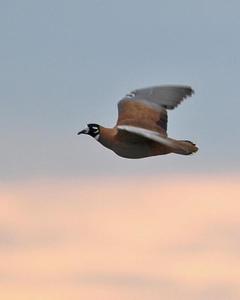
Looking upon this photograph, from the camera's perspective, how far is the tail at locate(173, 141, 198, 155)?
34094 mm

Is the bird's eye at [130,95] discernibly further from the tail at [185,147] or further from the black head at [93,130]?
the tail at [185,147]

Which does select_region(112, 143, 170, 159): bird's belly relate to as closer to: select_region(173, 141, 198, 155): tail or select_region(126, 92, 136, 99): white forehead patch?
select_region(173, 141, 198, 155): tail

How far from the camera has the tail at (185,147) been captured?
34094 mm

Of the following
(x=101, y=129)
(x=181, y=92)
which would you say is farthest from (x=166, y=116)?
(x=101, y=129)

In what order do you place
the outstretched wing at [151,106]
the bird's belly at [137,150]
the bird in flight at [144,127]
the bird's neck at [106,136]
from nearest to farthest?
the bird in flight at [144,127]
the bird's belly at [137,150]
the bird's neck at [106,136]
the outstretched wing at [151,106]

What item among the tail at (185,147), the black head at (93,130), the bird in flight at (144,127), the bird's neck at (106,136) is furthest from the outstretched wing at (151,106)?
the tail at (185,147)

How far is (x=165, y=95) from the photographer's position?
128 feet

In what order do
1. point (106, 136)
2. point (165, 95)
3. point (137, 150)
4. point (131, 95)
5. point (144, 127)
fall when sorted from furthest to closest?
1. point (131, 95)
2. point (165, 95)
3. point (144, 127)
4. point (106, 136)
5. point (137, 150)

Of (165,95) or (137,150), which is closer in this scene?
(137,150)

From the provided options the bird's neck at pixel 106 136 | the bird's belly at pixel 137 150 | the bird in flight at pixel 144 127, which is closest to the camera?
the bird in flight at pixel 144 127

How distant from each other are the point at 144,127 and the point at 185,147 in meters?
2.94

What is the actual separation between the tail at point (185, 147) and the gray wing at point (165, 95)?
343 centimetres

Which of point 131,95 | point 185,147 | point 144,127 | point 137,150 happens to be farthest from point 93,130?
point 131,95

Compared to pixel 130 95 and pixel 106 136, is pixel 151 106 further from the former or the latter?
pixel 106 136
